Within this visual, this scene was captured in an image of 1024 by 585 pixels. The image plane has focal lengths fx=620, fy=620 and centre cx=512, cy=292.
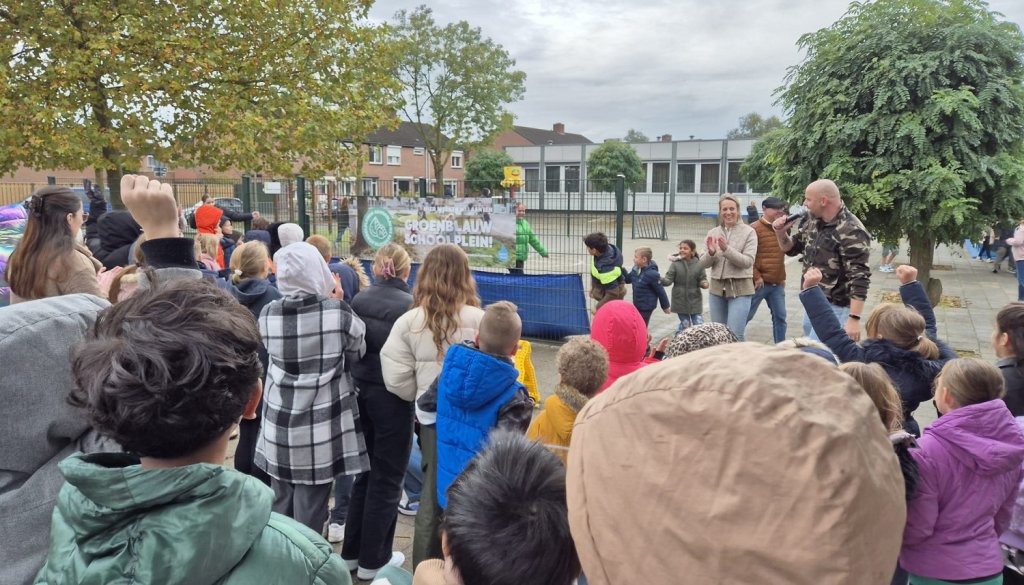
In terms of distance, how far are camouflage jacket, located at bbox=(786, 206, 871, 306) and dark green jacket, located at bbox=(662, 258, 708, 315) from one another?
2.03 meters

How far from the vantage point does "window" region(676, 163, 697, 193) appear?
152ft

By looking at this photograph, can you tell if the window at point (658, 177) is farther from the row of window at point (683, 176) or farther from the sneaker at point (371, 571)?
the sneaker at point (371, 571)

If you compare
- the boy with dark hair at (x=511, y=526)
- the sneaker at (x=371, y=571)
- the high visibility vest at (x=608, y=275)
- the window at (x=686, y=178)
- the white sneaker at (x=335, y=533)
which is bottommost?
the white sneaker at (x=335, y=533)

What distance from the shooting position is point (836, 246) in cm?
499

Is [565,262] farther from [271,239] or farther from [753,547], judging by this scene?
[753,547]

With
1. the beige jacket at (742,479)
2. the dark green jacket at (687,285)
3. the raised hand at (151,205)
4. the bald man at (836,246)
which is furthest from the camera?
the dark green jacket at (687,285)

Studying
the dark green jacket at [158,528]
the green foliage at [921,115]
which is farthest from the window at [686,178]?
the dark green jacket at [158,528]

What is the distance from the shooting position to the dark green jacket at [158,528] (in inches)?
43.6

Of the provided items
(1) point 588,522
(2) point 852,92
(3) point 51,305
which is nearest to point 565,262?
(2) point 852,92

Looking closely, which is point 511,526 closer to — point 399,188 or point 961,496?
point 961,496

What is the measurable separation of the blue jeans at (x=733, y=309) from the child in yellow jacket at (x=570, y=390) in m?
4.14

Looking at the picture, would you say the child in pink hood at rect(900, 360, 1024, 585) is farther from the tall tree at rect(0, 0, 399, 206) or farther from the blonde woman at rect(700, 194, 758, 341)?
the tall tree at rect(0, 0, 399, 206)

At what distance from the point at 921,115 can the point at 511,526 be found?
23.9ft

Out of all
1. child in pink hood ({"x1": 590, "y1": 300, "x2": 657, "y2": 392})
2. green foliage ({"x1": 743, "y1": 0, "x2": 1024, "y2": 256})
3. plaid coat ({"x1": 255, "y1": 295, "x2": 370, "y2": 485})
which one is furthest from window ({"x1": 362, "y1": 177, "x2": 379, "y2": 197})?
child in pink hood ({"x1": 590, "y1": 300, "x2": 657, "y2": 392})
